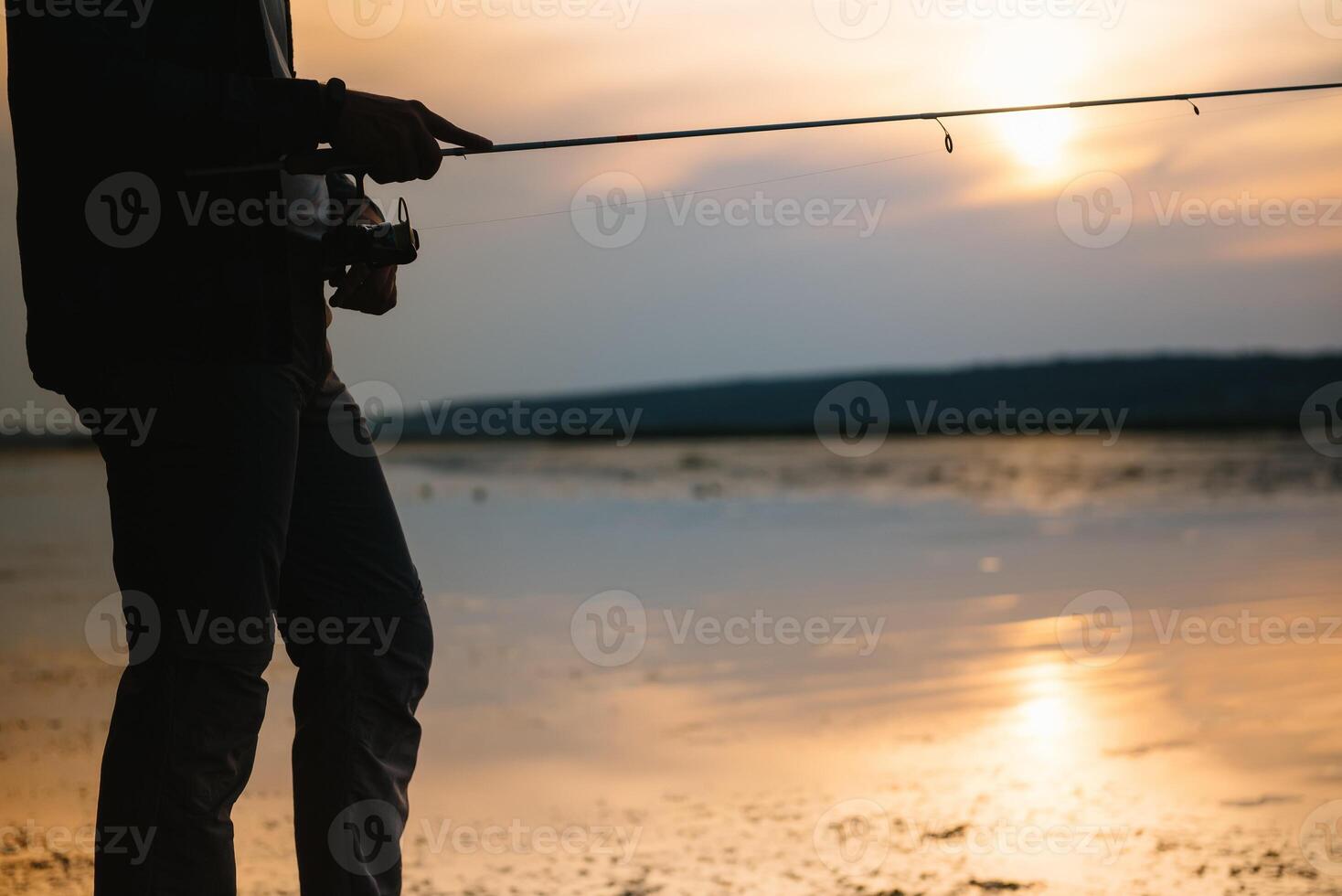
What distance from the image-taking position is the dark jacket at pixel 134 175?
1.86 metres

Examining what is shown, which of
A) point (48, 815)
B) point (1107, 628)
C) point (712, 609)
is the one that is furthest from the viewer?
point (712, 609)

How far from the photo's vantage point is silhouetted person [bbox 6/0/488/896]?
1880 millimetres

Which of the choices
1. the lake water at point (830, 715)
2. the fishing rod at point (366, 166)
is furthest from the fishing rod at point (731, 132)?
→ the lake water at point (830, 715)

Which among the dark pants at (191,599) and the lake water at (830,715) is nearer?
the dark pants at (191,599)

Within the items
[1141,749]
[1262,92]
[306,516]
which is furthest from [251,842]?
[1262,92]

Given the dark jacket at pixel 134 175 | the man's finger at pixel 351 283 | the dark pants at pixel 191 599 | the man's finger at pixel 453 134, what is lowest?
the dark pants at pixel 191 599

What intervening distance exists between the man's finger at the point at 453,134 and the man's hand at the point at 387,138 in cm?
3

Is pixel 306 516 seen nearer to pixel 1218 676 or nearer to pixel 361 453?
pixel 361 453

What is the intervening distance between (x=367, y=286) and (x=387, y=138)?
0.41 meters

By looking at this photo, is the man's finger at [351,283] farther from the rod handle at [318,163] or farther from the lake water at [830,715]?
the lake water at [830,715]

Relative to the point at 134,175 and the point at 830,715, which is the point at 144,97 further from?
the point at 830,715

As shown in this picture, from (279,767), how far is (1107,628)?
3342 mm

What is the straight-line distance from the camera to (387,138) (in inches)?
78.5

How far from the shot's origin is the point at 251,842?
10.8 feet
